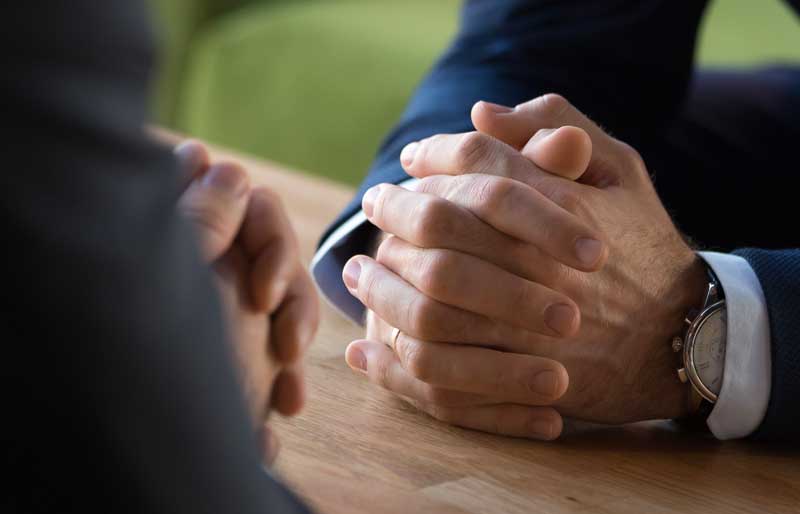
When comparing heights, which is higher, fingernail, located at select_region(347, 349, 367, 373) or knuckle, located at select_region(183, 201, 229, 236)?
knuckle, located at select_region(183, 201, 229, 236)

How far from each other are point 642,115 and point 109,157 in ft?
2.70

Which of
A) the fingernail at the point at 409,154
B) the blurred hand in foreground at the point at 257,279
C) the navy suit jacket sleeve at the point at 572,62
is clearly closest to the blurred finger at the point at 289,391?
the blurred hand in foreground at the point at 257,279

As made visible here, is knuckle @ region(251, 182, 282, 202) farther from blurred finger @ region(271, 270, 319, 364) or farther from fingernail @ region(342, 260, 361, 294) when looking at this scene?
fingernail @ region(342, 260, 361, 294)

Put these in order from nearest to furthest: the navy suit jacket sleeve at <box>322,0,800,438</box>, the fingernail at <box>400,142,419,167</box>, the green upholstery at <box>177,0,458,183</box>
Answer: the fingernail at <box>400,142,419,167</box>
the navy suit jacket sleeve at <box>322,0,800,438</box>
the green upholstery at <box>177,0,458,183</box>

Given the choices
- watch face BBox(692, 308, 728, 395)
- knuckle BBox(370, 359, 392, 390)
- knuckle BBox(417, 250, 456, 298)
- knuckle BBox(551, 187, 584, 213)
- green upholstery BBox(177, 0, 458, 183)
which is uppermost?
knuckle BBox(551, 187, 584, 213)

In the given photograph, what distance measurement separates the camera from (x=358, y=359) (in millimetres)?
648

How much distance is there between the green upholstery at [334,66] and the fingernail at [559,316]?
1546mm

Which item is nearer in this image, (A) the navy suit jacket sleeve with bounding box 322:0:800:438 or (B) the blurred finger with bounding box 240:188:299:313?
(B) the blurred finger with bounding box 240:188:299:313

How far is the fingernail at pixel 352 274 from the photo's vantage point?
65 centimetres

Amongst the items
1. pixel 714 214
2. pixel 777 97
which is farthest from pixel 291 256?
pixel 777 97

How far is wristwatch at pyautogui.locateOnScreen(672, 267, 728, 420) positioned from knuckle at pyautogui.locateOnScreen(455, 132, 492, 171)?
16 cm

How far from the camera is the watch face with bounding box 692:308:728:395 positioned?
639 millimetres

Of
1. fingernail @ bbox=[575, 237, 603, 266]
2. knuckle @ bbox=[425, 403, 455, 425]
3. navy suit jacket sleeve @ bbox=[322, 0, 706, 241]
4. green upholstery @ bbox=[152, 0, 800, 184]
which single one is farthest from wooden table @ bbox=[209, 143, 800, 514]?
green upholstery @ bbox=[152, 0, 800, 184]

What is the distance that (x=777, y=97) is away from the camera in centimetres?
127
